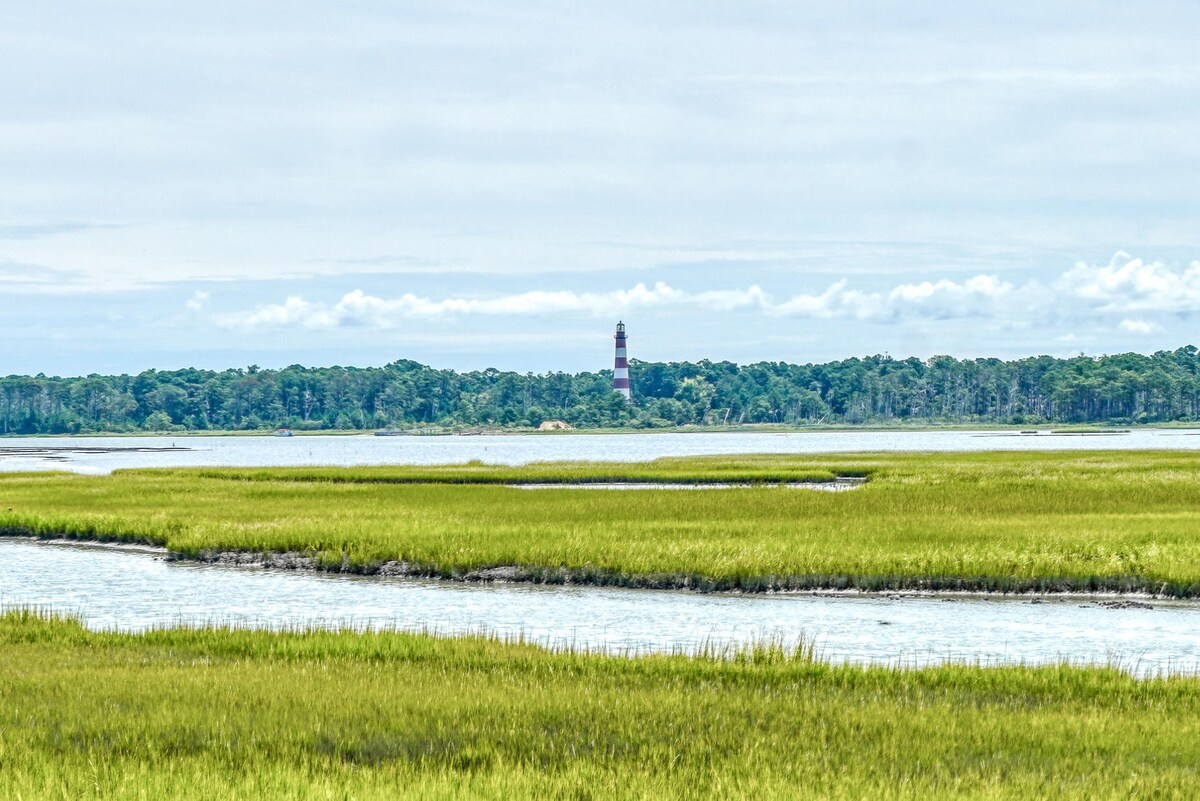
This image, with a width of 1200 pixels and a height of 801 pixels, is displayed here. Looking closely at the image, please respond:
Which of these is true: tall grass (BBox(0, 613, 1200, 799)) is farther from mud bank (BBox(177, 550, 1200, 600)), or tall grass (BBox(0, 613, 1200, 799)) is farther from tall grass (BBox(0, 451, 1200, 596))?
tall grass (BBox(0, 451, 1200, 596))

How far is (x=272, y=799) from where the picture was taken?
1275 centimetres

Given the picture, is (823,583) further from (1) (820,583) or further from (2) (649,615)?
(2) (649,615)

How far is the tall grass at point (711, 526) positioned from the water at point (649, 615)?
115cm

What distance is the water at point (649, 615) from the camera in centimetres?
2503

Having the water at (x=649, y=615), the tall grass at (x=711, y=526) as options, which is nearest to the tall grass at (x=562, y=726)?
the water at (x=649, y=615)

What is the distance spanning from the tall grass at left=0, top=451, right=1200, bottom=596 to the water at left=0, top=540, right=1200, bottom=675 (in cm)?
115

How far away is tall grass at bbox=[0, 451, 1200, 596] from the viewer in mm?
33750

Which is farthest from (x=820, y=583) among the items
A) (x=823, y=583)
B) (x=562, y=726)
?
(x=562, y=726)

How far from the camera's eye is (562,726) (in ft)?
55.4

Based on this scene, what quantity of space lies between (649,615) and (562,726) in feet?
42.2

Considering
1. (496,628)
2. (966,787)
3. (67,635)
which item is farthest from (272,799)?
(496,628)

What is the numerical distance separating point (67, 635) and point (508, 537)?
1743 cm

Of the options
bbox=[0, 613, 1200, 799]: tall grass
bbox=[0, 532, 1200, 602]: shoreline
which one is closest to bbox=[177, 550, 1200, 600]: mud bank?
bbox=[0, 532, 1200, 602]: shoreline

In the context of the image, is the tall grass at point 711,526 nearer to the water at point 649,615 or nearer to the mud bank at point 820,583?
the mud bank at point 820,583
